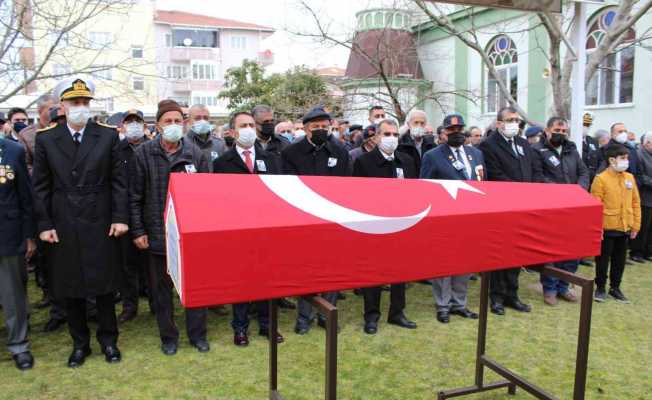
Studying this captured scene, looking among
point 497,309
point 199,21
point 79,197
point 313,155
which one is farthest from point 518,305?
point 199,21

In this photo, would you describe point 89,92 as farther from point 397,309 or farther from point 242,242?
point 397,309

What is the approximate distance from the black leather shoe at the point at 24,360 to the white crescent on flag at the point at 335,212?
108 inches

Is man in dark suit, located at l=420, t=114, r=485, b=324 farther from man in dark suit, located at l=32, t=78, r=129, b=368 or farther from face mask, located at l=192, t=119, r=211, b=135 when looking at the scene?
man in dark suit, located at l=32, t=78, r=129, b=368

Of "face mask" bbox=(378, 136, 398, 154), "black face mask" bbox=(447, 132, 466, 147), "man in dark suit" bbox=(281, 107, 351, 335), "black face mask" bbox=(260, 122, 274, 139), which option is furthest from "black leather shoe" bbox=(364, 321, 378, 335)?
"black face mask" bbox=(260, 122, 274, 139)

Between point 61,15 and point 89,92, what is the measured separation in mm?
4029

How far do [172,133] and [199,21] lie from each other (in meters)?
45.3

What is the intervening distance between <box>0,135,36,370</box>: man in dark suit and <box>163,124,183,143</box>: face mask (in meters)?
1.09

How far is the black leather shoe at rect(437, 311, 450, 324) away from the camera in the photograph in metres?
5.22

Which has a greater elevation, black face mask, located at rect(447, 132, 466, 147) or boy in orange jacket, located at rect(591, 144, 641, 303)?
black face mask, located at rect(447, 132, 466, 147)

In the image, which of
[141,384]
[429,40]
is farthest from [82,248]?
[429,40]

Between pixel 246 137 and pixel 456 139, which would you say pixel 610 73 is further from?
pixel 246 137

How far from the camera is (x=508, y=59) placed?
1705cm

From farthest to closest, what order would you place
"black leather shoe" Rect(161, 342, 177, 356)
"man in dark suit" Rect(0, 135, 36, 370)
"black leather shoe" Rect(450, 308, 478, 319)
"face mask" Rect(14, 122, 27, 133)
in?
"face mask" Rect(14, 122, 27, 133)
"black leather shoe" Rect(450, 308, 478, 319)
"black leather shoe" Rect(161, 342, 177, 356)
"man in dark suit" Rect(0, 135, 36, 370)

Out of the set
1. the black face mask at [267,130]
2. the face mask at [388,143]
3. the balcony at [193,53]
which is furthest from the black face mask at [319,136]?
the balcony at [193,53]
